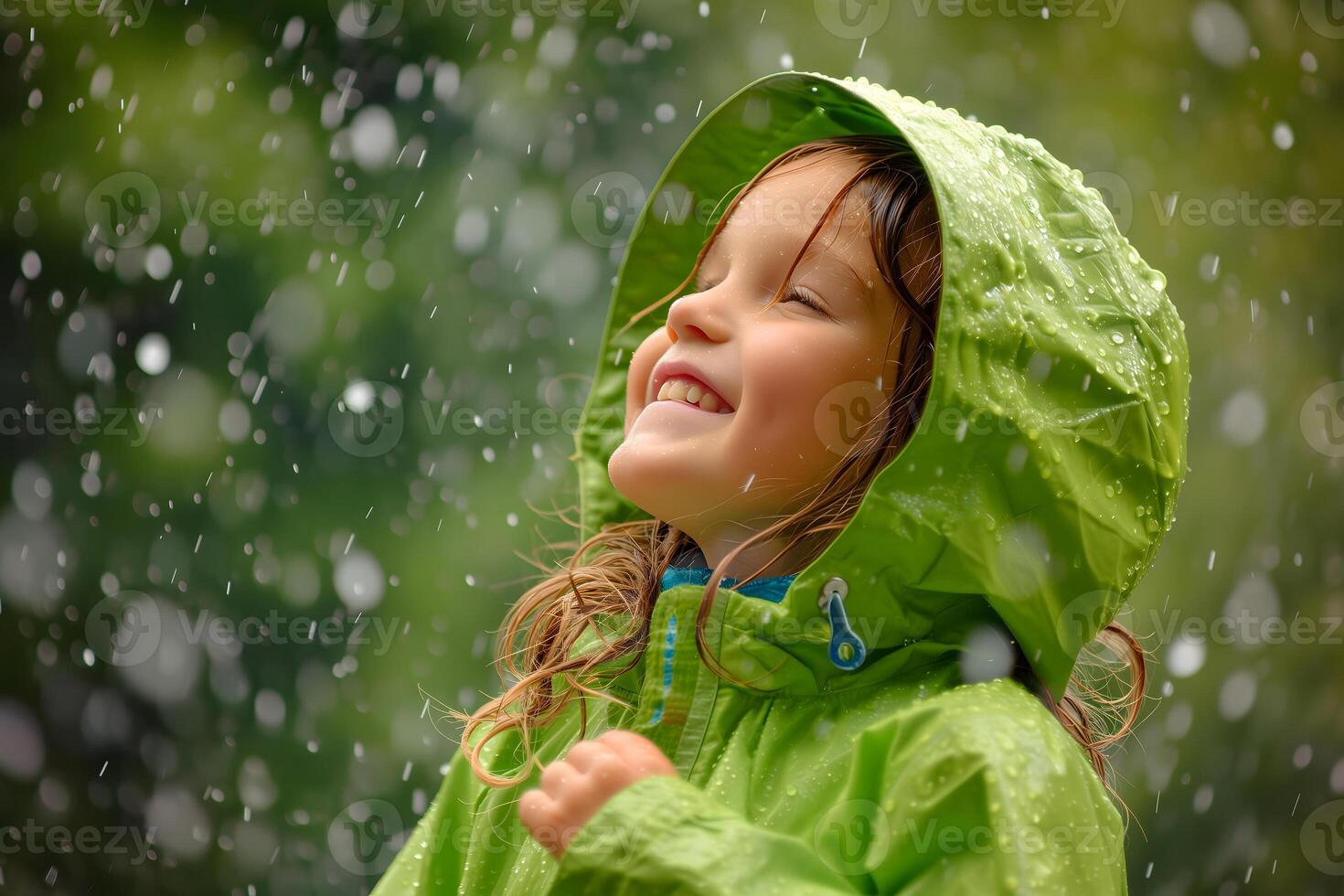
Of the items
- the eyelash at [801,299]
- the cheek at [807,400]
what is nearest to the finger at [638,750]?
the cheek at [807,400]

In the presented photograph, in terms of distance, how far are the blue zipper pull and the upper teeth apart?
6.3 inches

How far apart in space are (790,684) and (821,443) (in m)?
0.18

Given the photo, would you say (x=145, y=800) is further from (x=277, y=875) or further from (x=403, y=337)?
(x=403, y=337)

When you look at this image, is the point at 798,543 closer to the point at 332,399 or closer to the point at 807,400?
the point at 807,400

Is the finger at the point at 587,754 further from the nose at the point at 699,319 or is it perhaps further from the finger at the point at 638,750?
the nose at the point at 699,319

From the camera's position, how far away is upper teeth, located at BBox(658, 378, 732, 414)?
1.01 metres

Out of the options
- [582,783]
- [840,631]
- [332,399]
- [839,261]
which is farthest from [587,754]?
[332,399]

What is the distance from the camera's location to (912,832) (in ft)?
2.73

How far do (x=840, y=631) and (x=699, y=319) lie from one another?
26cm

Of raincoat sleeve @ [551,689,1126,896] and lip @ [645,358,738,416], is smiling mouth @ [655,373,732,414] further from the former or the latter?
raincoat sleeve @ [551,689,1126,896]

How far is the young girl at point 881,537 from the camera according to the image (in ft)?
2.74

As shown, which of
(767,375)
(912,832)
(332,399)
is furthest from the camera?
(332,399)

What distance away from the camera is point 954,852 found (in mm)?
816

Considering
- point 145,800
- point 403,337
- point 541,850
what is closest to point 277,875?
point 145,800
